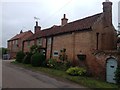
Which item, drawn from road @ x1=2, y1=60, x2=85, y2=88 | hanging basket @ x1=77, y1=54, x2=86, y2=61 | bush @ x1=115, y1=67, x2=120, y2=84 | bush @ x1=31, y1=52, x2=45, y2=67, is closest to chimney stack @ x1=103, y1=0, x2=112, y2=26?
Result: hanging basket @ x1=77, y1=54, x2=86, y2=61

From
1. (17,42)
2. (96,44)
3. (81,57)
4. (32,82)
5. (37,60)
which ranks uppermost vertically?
(17,42)

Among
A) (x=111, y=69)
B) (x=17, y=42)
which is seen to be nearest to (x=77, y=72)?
(x=111, y=69)

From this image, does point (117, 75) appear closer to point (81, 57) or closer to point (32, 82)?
point (81, 57)

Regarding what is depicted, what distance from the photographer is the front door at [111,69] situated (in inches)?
817

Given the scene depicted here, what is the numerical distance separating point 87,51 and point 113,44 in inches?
171

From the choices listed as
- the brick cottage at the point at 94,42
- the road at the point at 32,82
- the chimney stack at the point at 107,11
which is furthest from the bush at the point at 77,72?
the chimney stack at the point at 107,11

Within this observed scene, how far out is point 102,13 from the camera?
2683cm

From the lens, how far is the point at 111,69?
2112 centimetres

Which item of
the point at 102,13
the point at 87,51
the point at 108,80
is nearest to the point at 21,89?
the point at 108,80

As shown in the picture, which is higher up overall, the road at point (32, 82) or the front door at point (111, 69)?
the front door at point (111, 69)

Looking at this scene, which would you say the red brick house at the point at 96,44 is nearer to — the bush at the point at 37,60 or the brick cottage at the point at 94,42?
the brick cottage at the point at 94,42

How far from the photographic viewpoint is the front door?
68.1ft

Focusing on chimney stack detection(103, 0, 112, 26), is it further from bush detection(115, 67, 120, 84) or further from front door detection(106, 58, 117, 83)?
bush detection(115, 67, 120, 84)

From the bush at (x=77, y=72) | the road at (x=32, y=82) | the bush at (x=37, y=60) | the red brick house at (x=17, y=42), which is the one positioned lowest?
the road at (x=32, y=82)
